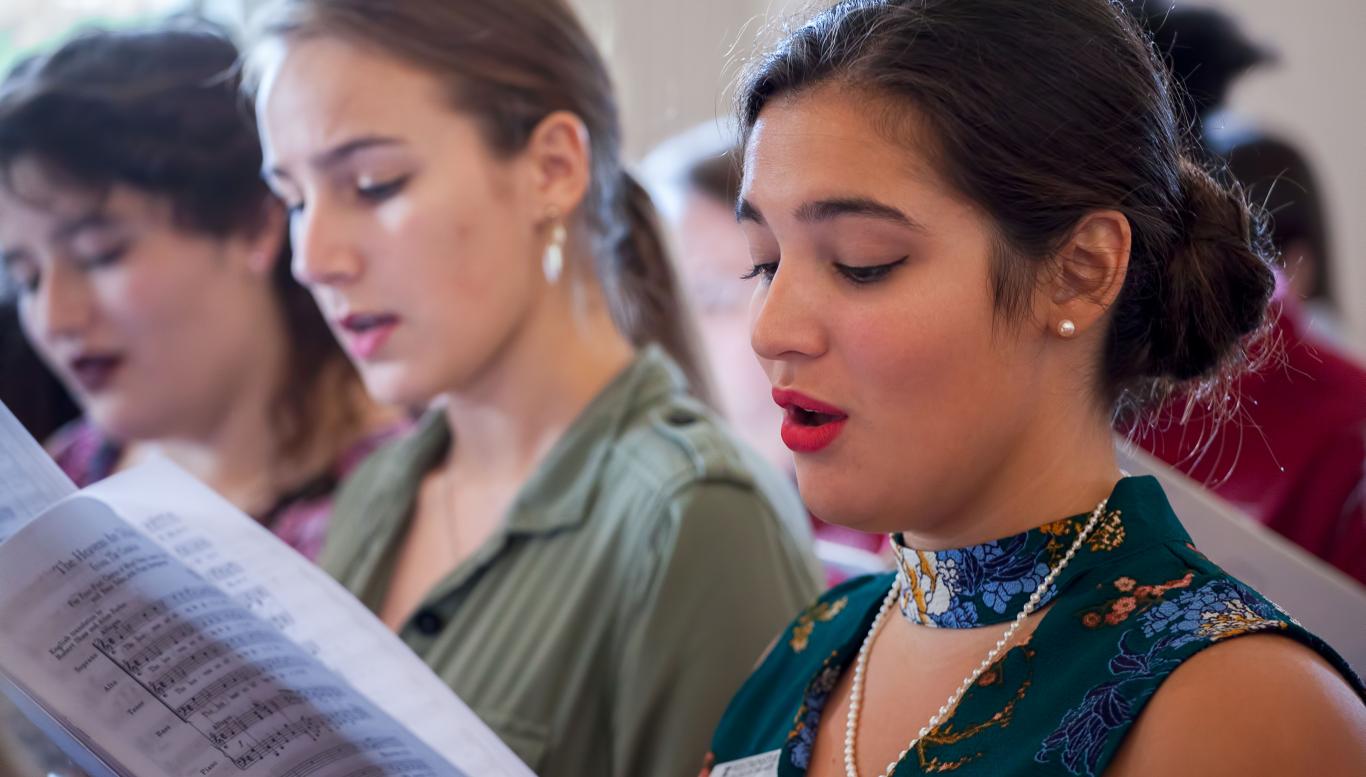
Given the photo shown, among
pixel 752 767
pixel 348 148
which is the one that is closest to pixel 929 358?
pixel 752 767

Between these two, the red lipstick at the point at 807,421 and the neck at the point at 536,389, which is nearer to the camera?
the red lipstick at the point at 807,421

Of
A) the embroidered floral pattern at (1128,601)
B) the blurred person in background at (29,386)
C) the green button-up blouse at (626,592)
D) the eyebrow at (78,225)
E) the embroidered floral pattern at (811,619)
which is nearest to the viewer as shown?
the embroidered floral pattern at (1128,601)

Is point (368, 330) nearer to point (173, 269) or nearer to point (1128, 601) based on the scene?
point (173, 269)

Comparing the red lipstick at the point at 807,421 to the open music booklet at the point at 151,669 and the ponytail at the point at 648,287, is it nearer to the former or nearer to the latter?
the open music booklet at the point at 151,669

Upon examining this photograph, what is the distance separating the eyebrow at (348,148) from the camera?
1.39 meters

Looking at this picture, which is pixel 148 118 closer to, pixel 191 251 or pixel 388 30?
pixel 191 251

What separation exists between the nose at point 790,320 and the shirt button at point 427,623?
0.72 meters

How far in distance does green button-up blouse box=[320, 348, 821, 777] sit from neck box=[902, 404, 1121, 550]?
16.6 inches

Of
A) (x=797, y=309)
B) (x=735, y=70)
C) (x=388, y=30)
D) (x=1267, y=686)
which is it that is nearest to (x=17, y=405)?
(x=388, y=30)

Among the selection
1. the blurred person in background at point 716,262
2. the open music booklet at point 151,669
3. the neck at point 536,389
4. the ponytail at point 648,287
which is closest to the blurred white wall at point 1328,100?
the blurred person in background at point 716,262

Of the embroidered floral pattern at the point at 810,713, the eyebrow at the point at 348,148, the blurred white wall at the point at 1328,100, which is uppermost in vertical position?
the blurred white wall at the point at 1328,100

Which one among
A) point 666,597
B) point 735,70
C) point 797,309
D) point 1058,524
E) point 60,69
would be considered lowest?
point 666,597

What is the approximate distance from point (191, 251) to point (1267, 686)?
1647 mm

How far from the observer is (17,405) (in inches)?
95.3
